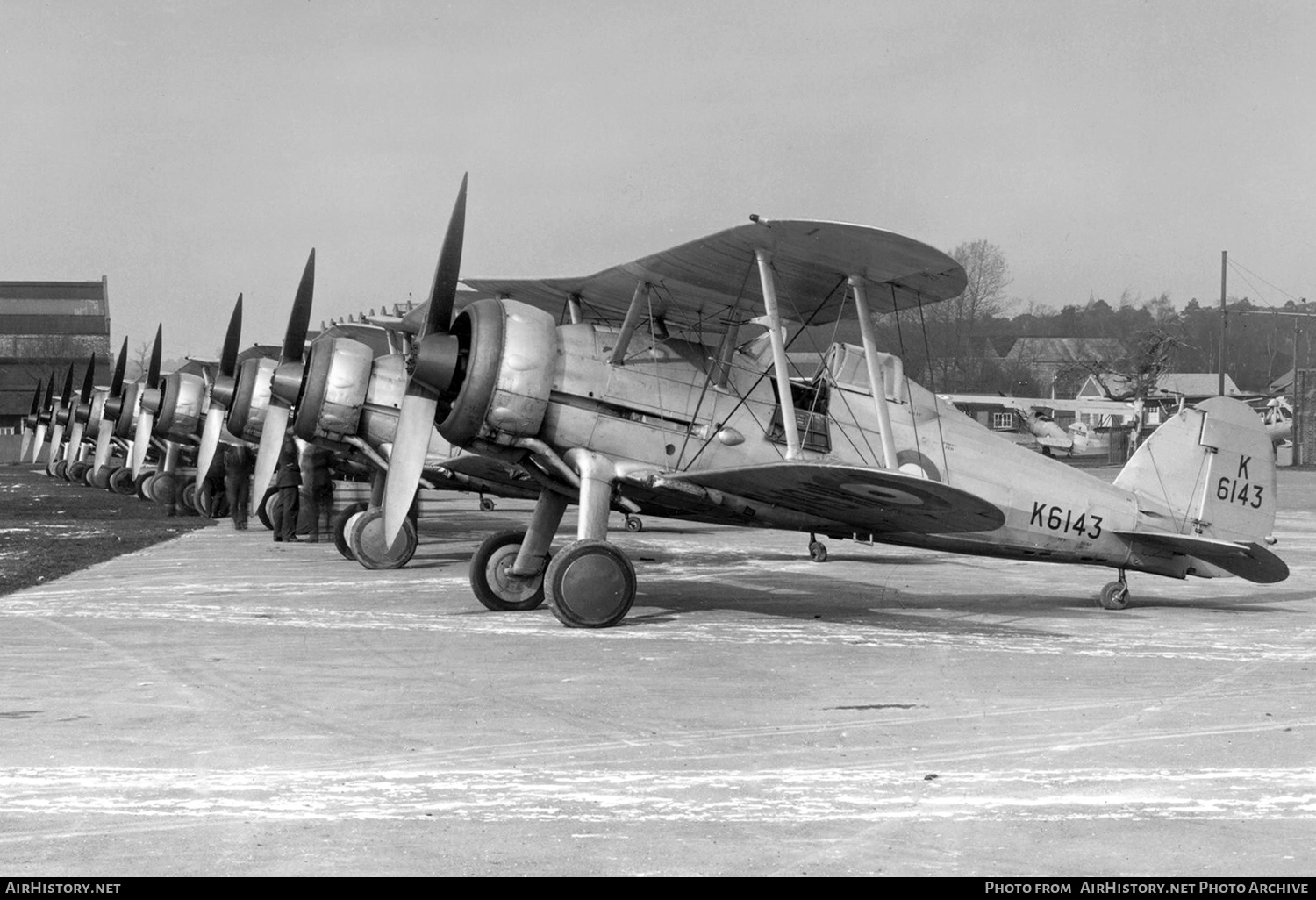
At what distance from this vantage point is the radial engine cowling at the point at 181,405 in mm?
23203

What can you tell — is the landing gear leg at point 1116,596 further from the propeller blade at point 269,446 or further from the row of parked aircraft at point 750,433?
the propeller blade at point 269,446

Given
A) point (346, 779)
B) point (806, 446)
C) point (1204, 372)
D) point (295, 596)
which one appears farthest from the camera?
point (1204, 372)

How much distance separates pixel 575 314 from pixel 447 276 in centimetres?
176

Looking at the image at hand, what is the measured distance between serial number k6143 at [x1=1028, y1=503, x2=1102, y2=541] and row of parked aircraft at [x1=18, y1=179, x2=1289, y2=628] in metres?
0.02

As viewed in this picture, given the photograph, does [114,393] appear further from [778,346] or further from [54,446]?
[778,346]

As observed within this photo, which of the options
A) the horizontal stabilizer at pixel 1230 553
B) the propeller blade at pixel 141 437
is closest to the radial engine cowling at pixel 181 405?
the propeller blade at pixel 141 437

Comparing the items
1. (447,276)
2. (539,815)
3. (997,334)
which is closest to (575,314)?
(447,276)

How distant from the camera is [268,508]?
69.9 ft

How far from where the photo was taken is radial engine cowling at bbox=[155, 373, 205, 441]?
914 inches

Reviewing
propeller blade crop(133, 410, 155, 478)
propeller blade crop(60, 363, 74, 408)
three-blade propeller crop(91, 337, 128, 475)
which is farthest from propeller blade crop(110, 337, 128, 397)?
propeller blade crop(60, 363, 74, 408)

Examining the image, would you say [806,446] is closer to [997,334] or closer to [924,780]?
[924,780]

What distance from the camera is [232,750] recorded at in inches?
241

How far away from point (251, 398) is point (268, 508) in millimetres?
3852

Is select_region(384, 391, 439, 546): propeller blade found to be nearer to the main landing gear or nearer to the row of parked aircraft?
the row of parked aircraft
